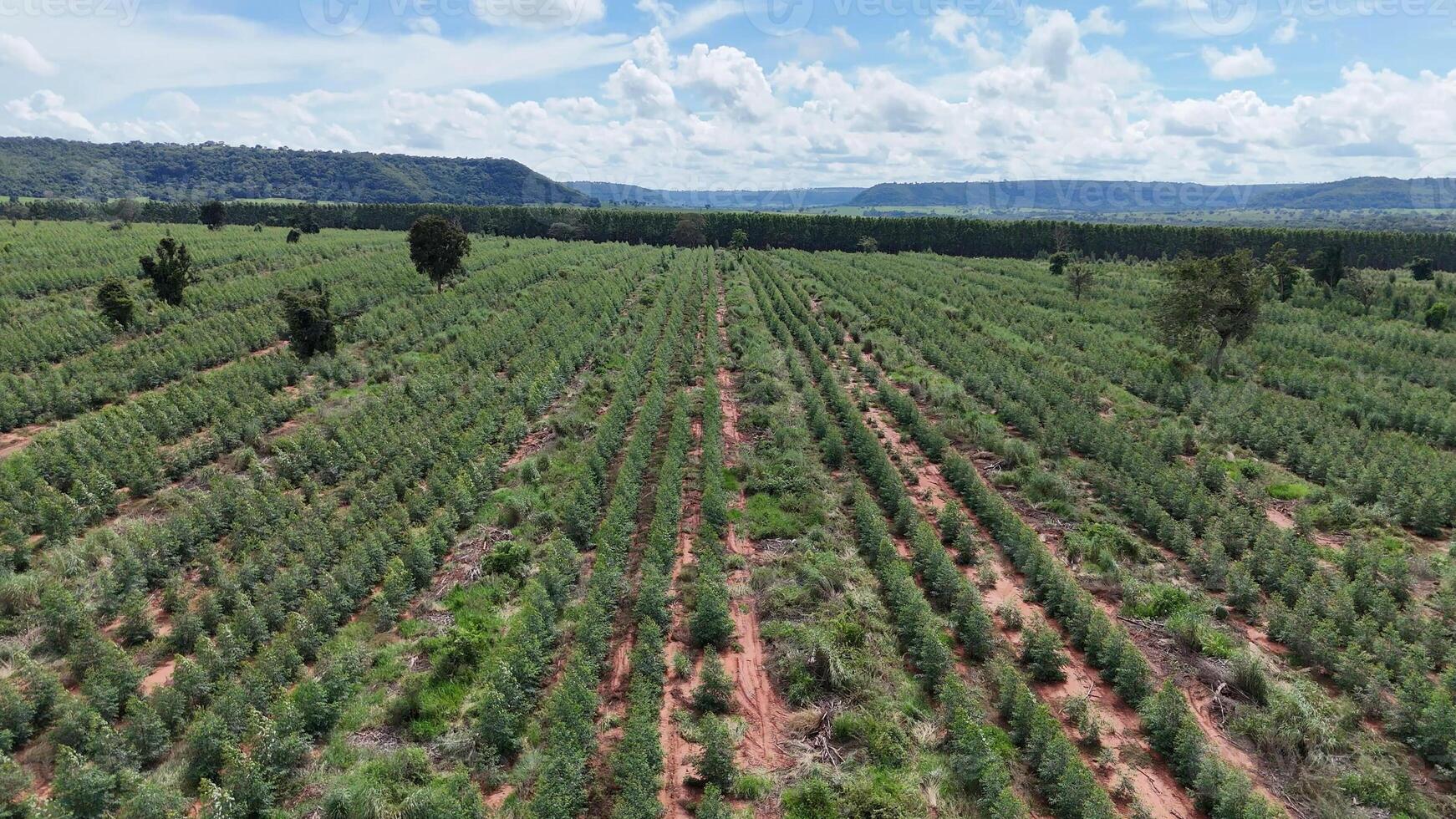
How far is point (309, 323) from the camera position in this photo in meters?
29.0

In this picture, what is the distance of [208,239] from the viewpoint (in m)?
68.2

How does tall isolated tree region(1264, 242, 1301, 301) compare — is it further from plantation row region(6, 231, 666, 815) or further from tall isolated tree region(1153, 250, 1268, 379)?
plantation row region(6, 231, 666, 815)

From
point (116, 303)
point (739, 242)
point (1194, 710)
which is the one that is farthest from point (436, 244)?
point (739, 242)

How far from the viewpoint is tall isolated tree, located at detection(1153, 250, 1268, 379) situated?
94.7 feet

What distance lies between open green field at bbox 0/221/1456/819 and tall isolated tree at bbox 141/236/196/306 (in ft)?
27.5

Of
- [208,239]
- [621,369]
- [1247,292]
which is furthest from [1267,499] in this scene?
[208,239]

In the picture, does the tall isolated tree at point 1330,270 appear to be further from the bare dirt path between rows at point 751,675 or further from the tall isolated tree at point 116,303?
the tall isolated tree at point 116,303

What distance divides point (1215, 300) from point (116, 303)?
49373 millimetres

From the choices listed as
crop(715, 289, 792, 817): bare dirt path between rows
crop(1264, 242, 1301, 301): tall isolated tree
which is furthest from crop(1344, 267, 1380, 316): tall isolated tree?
crop(715, 289, 792, 817): bare dirt path between rows

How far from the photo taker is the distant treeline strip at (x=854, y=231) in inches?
3285

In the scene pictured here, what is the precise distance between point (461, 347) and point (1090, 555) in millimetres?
26861

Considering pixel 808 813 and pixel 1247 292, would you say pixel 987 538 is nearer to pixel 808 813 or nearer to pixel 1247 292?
pixel 808 813

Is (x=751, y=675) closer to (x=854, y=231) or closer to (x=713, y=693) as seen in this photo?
(x=713, y=693)

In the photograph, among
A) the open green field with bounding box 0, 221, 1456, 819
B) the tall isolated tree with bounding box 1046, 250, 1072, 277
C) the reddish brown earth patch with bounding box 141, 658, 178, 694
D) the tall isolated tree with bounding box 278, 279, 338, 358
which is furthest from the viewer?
the tall isolated tree with bounding box 1046, 250, 1072, 277
